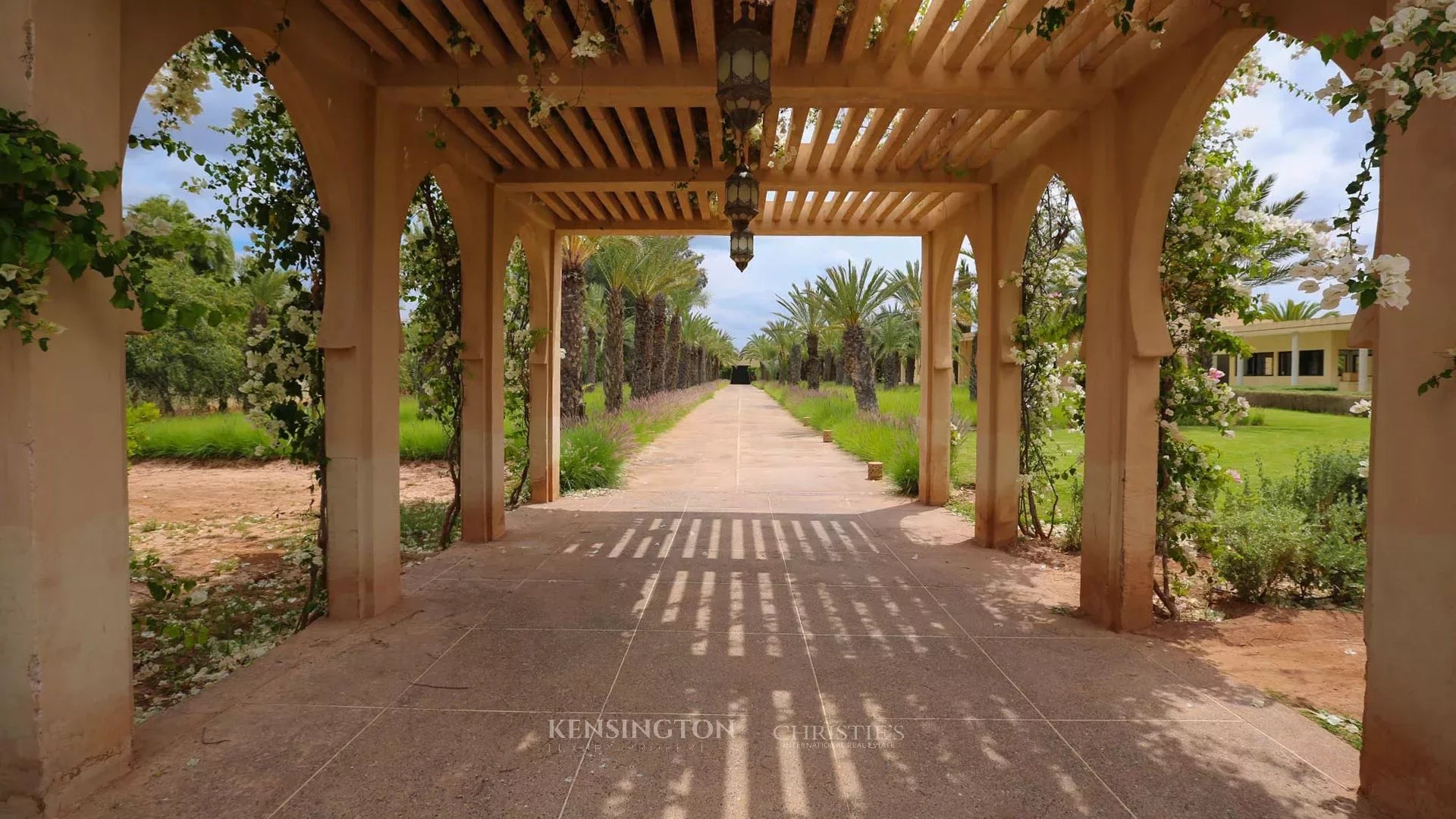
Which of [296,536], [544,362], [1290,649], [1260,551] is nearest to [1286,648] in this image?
[1290,649]

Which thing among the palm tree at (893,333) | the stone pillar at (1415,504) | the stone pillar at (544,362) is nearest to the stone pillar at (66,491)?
the stone pillar at (1415,504)

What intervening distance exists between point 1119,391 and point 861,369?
16.5 metres

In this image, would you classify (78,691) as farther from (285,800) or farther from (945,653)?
(945,653)

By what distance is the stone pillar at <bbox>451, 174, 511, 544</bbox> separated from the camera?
6754mm

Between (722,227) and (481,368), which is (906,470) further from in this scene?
(481,368)

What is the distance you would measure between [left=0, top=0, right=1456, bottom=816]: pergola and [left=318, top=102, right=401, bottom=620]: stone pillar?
0.06 ft

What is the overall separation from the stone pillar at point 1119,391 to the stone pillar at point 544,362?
6011 mm

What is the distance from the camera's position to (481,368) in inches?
271

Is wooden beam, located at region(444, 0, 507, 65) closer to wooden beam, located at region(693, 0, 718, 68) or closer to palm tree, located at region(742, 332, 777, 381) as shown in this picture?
wooden beam, located at region(693, 0, 718, 68)

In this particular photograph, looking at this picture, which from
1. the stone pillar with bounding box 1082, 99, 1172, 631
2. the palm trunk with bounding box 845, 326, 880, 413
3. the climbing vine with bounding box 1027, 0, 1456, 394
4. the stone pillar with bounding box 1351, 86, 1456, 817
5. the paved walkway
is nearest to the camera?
the climbing vine with bounding box 1027, 0, 1456, 394

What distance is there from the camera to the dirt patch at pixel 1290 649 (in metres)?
3.65

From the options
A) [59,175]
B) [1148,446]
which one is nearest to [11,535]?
[59,175]

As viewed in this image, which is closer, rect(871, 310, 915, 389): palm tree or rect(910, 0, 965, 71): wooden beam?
rect(910, 0, 965, 71): wooden beam

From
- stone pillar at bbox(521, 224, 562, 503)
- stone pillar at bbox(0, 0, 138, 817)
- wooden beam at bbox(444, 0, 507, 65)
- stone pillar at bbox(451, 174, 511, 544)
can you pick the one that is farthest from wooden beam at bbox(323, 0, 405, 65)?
stone pillar at bbox(521, 224, 562, 503)
